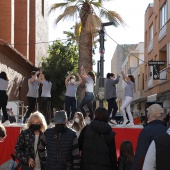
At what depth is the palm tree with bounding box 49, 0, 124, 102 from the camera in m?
21.7

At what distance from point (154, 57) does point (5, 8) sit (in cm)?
1322

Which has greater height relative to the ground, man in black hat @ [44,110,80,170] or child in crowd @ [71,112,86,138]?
child in crowd @ [71,112,86,138]

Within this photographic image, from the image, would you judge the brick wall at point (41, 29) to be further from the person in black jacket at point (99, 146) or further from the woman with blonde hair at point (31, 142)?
the person in black jacket at point (99, 146)

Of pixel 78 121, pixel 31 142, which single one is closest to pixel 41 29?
pixel 78 121

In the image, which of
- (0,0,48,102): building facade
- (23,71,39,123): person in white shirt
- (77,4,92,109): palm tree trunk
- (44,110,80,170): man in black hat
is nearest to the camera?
(44,110,80,170): man in black hat

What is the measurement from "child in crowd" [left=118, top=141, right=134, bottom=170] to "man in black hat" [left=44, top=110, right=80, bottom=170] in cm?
78

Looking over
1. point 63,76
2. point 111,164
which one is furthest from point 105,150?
point 63,76

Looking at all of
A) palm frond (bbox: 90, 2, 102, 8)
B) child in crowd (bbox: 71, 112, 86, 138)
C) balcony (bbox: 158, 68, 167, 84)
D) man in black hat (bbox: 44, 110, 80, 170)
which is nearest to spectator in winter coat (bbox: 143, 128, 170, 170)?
man in black hat (bbox: 44, 110, 80, 170)

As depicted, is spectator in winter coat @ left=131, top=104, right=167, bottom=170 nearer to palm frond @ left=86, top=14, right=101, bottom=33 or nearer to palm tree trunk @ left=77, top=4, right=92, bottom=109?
palm tree trunk @ left=77, top=4, right=92, bottom=109

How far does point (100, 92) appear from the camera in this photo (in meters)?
15.7

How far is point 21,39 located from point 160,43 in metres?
10.5

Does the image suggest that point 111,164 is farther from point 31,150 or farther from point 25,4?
point 25,4

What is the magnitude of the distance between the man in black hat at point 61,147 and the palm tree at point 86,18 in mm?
14568

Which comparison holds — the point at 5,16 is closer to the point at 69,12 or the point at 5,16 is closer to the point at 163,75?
the point at 69,12
